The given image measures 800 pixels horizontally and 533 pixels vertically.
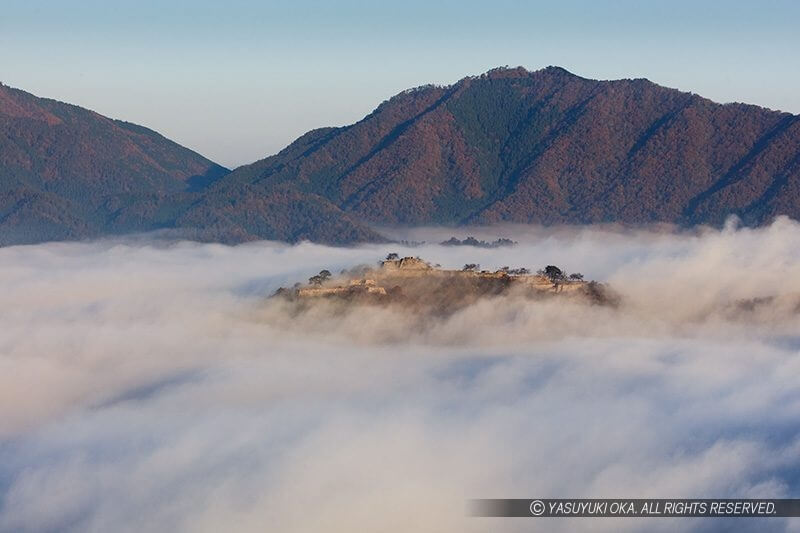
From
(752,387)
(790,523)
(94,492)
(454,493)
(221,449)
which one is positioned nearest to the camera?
(790,523)

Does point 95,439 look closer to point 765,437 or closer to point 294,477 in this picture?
point 294,477

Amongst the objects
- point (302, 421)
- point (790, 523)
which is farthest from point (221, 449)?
point (790, 523)

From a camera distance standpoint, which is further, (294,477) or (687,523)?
(294,477)

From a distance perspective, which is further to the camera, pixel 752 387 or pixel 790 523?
pixel 752 387

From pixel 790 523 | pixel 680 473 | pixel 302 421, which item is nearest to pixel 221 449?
pixel 302 421

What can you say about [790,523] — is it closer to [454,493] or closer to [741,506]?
[741,506]

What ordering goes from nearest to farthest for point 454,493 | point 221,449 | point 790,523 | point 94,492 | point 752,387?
point 790,523, point 454,493, point 94,492, point 221,449, point 752,387

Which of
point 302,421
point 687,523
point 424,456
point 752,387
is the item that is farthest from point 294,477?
point 752,387

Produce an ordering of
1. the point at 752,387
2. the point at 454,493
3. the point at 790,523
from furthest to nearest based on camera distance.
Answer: the point at 752,387 → the point at 454,493 → the point at 790,523
